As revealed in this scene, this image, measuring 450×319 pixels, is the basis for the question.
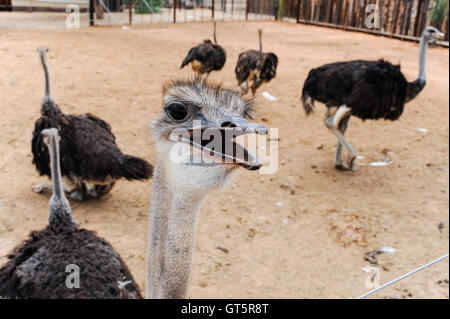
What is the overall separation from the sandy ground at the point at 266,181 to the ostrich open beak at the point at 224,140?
161 mm

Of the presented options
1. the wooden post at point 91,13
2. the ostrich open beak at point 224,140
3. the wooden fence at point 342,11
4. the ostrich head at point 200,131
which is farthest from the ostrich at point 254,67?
the ostrich open beak at point 224,140

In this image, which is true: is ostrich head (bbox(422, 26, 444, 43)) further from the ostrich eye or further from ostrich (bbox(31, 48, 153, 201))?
the ostrich eye

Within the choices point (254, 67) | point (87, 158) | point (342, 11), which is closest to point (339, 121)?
point (254, 67)

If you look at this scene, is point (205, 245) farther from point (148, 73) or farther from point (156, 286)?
point (156, 286)

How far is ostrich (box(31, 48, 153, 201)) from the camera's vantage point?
6.13 ft

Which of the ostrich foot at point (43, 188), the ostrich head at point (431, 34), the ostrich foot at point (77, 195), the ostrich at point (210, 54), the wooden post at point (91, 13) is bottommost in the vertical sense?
the ostrich foot at point (77, 195)

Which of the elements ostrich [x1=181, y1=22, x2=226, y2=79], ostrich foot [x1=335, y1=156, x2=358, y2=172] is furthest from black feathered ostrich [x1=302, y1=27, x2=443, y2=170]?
ostrich [x1=181, y1=22, x2=226, y2=79]

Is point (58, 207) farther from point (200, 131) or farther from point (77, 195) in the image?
point (200, 131)

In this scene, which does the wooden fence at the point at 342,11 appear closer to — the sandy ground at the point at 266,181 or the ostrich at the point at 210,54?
the sandy ground at the point at 266,181

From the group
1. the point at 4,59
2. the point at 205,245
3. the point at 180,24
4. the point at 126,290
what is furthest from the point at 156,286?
the point at 205,245

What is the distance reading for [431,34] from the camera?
10.8ft

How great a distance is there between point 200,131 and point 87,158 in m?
1.56

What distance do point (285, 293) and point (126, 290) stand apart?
3.40ft

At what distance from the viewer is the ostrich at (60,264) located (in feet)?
3.94
